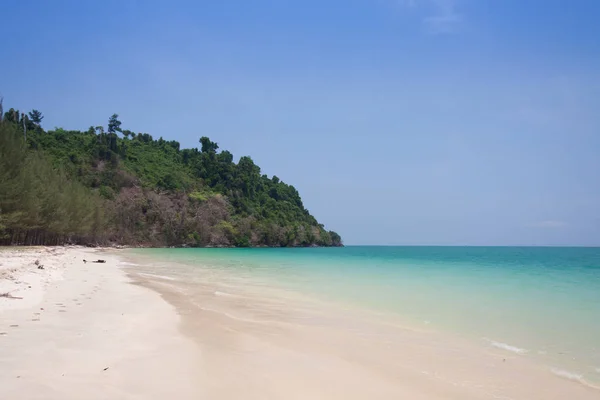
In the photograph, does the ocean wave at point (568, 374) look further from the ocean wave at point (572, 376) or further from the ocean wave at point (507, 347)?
the ocean wave at point (507, 347)

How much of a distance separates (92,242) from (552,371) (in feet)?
217

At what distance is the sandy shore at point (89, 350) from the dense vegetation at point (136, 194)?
27707 millimetres

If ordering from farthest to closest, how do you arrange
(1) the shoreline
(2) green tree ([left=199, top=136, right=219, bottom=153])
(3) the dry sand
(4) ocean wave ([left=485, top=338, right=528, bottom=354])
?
(2) green tree ([left=199, top=136, right=219, bottom=153]), (4) ocean wave ([left=485, top=338, right=528, bottom=354]), (1) the shoreline, (3) the dry sand

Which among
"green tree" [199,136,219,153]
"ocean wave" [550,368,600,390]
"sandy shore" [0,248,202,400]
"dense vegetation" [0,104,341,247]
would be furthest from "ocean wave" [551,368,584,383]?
"green tree" [199,136,219,153]

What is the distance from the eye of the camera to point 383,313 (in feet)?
32.6

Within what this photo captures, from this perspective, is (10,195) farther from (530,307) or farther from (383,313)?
(530,307)

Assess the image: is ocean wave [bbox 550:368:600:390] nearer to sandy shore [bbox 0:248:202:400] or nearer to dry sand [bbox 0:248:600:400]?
dry sand [bbox 0:248:600:400]

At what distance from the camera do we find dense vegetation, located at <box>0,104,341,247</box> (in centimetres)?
3669

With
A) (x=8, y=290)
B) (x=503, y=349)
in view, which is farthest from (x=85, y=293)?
(x=503, y=349)

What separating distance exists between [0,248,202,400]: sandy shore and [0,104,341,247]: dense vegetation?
27.7m

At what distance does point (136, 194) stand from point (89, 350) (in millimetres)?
81782

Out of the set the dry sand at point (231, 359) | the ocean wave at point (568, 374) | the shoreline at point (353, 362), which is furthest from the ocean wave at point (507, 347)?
the ocean wave at point (568, 374)

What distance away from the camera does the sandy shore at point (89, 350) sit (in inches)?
149

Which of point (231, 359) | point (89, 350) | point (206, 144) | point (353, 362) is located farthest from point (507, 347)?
point (206, 144)
